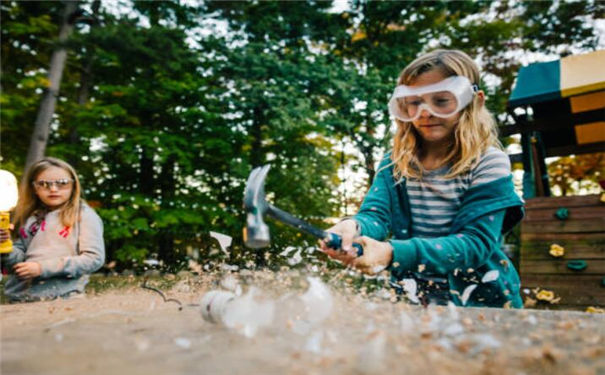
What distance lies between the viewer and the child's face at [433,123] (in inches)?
91.2

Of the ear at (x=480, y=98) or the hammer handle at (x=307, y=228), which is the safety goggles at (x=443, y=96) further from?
the hammer handle at (x=307, y=228)

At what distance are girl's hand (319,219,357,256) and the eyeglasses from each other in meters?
2.84

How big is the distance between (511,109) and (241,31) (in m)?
8.33

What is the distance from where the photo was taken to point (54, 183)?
3957mm

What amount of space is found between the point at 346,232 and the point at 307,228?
0.42m

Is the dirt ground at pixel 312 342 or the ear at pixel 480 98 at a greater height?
the ear at pixel 480 98

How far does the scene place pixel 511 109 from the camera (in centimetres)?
604

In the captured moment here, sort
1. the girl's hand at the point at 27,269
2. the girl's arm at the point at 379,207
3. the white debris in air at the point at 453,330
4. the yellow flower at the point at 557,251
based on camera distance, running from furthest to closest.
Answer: the yellow flower at the point at 557,251
the girl's hand at the point at 27,269
the girl's arm at the point at 379,207
the white debris in air at the point at 453,330

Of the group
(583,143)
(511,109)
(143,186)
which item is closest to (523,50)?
(583,143)

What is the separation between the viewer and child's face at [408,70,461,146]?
232 cm

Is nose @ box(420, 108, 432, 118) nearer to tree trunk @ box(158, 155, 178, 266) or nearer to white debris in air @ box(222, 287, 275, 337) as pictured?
white debris in air @ box(222, 287, 275, 337)

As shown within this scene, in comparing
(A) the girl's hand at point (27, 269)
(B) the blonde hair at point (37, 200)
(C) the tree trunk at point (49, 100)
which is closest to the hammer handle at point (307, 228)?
(A) the girl's hand at point (27, 269)

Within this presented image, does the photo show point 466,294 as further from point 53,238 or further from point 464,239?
point 53,238

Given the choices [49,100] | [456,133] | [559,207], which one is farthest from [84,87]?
[456,133]
